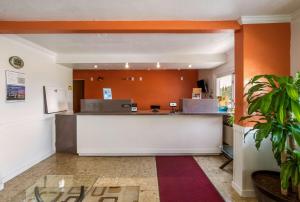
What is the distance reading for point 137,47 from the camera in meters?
4.45

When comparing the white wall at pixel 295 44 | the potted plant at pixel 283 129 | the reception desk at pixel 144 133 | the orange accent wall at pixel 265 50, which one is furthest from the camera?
the reception desk at pixel 144 133

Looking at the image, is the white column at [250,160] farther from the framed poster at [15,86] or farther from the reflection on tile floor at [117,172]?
the framed poster at [15,86]

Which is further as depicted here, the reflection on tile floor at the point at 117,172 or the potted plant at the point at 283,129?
the reflection on tile floor at the point at 117,172

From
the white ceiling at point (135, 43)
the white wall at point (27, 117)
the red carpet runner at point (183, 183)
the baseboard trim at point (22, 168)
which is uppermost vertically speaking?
the white ceiling at point (135, 43)

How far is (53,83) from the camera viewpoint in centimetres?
506

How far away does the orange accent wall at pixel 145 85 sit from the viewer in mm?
7551

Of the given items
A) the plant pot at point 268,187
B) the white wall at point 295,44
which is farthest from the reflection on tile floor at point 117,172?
the white wall at point 295,44

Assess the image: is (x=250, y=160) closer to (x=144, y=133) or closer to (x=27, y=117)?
(x=144, y=133)

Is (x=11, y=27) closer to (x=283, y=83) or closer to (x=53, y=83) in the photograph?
(x=53, y=83)

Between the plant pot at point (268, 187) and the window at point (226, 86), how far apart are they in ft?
8.82

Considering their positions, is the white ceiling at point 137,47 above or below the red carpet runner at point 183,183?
above

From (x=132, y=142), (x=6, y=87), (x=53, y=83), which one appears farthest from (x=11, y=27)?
(x=132, y=142)

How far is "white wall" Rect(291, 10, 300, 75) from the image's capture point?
2643 millimetres

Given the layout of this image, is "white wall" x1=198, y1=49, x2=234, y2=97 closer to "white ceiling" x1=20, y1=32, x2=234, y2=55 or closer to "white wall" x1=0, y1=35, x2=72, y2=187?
"white ceiling" x1=20, y1=32, x2=234, y2=55
